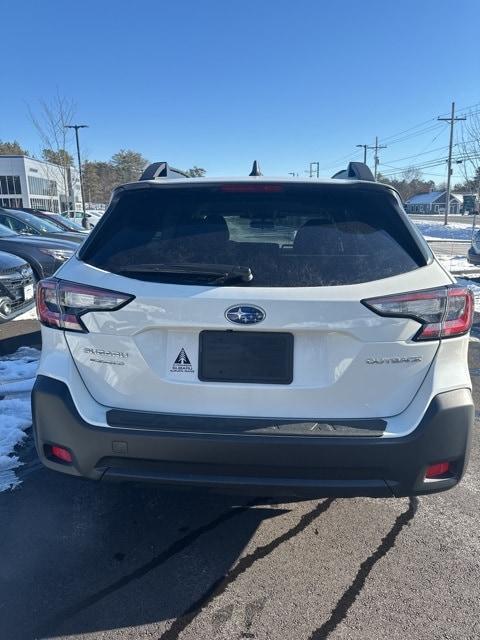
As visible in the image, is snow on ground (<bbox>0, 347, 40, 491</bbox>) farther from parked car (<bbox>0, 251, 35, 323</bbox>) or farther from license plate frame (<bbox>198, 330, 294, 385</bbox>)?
license plate frame (<bbox>198, 330, 294, 385</bbox>)

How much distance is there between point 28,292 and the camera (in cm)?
686

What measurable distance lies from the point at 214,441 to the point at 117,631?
35.2 inches

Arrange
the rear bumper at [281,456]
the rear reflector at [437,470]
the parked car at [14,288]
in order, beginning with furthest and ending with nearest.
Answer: the parked car at [14,288]
the rear reflector at [437,470]
the rear bumper at [281,456]

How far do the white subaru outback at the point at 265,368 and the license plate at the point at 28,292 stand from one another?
5.02m

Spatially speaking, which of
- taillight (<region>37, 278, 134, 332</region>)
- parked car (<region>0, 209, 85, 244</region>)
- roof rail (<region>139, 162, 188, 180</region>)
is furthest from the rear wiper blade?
parked car (<region>0, 209, 85, 244</region>)

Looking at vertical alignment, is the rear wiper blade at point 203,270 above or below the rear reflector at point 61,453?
above

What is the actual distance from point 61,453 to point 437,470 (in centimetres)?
168

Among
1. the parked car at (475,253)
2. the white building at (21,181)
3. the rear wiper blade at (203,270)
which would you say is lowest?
the parked car at (475,253)

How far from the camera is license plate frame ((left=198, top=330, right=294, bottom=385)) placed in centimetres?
203

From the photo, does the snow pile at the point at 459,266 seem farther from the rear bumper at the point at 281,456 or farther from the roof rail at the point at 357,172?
the rear bumper at the point at 281,456

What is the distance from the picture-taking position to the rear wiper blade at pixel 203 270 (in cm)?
204

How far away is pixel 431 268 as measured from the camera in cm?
214

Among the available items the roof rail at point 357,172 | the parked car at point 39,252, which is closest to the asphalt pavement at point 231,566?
the roof rail at point 357,172

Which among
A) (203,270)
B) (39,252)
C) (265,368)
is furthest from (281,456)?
(39,252)
